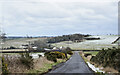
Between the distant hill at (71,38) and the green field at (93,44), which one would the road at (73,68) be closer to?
the green field at (93,44)

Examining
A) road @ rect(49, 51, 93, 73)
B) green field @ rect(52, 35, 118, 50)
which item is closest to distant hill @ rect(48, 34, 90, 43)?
green field @ rect(52, 35, 118, 50)

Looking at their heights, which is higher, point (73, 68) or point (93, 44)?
point (93, 44)

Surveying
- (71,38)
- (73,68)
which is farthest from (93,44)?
(73,68)

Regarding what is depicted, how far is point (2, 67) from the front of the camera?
629 inches

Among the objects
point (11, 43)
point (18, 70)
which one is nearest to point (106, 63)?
point (18, 70)

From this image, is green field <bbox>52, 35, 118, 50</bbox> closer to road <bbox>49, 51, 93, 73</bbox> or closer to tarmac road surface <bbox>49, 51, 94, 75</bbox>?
road <bbox>49, 51, 93, 73</bbox>

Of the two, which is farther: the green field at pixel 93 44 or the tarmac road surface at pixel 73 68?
the green field at pixel 93 44

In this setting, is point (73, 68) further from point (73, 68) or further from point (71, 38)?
point (71, 38)

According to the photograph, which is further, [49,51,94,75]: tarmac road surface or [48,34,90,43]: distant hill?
[48,34,90,43]: distant hill

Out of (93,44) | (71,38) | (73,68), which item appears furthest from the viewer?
(71,38)

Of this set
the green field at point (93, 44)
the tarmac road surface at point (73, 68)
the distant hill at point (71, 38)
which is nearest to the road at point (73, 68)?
the tarmac road surface at point (73, 68)

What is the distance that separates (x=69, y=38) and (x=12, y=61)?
3394 inches

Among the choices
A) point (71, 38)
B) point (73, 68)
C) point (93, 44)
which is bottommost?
point (73, 68)

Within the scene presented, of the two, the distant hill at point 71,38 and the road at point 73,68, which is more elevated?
the distant hill at point 71,38
